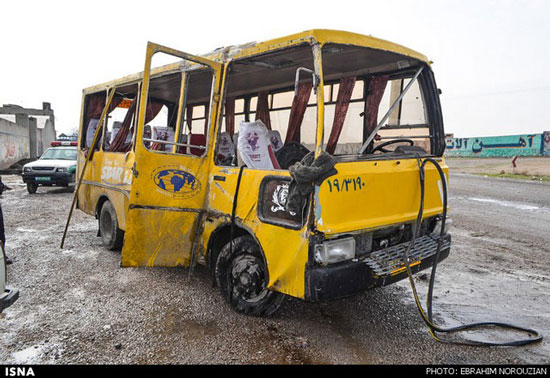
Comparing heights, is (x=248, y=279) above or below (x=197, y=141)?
below

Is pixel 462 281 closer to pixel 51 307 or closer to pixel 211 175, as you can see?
pixel 211 175

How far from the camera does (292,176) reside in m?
3.07

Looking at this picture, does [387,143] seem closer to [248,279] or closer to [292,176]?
[292,176]

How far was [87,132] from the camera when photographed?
276 inches

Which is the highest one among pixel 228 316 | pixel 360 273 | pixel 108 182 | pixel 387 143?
pixel 387 143

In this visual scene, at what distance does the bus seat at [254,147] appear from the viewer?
417cm

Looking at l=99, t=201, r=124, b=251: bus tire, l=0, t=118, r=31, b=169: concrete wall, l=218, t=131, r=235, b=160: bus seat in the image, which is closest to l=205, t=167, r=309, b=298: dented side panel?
l=218, t=131, r=235, b=160: bus seat

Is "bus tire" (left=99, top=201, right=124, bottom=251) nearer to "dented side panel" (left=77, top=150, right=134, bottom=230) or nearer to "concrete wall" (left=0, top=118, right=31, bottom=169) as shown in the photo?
"dented side panel" (left=77, top=150, right=134, bottom=230)

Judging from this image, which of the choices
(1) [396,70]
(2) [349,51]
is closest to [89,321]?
(2) [349,51]

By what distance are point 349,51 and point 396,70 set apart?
817 mm

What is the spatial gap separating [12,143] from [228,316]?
25.3 meters

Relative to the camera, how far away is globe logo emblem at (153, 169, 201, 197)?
3857 millimetres

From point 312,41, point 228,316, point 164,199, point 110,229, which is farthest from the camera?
point 110,229

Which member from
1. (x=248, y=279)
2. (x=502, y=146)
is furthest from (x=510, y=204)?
(x=502, y=146)
